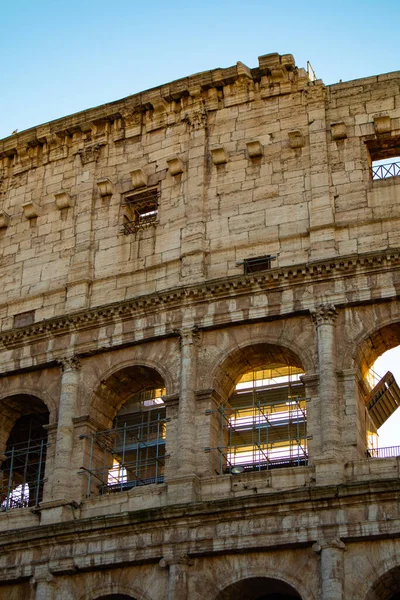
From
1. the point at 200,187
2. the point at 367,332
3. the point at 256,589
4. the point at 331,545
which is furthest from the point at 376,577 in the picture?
the point at 200,187

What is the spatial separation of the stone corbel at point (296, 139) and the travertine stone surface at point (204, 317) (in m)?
0.05

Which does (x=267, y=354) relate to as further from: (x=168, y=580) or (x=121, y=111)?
(x=121, y=111)

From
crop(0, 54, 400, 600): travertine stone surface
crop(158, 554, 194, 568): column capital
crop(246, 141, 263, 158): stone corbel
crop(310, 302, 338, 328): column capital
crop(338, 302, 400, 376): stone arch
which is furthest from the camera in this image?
crop(246, 141, 263, 158): stone corbel

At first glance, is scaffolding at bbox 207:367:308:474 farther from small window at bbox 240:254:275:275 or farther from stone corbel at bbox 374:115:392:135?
stone corbel at bbox 374:115:392:135

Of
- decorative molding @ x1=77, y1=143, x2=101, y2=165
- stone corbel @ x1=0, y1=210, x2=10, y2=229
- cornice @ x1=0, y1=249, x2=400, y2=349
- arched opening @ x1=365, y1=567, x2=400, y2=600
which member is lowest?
arched opening @ x1=365, y1=567, x2=400, y2=600

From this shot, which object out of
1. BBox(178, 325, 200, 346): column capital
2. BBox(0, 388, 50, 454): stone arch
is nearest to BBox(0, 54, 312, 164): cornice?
BBox(178, 325, 200, 346): column capital

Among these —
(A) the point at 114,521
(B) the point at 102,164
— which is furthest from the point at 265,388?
(B) the point at 102,164

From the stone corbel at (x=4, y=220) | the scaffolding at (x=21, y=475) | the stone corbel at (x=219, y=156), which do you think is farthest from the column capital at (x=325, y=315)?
the stone corbel at (x=4, y=220)

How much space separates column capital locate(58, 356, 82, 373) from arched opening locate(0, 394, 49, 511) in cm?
157

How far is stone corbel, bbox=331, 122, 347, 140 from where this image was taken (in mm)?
28328

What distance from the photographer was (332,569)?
72.4ft

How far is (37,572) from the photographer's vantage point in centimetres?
2480

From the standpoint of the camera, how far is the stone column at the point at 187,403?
2481cm

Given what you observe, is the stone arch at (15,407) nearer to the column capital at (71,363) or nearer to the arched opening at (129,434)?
the column capital at (71,363)
